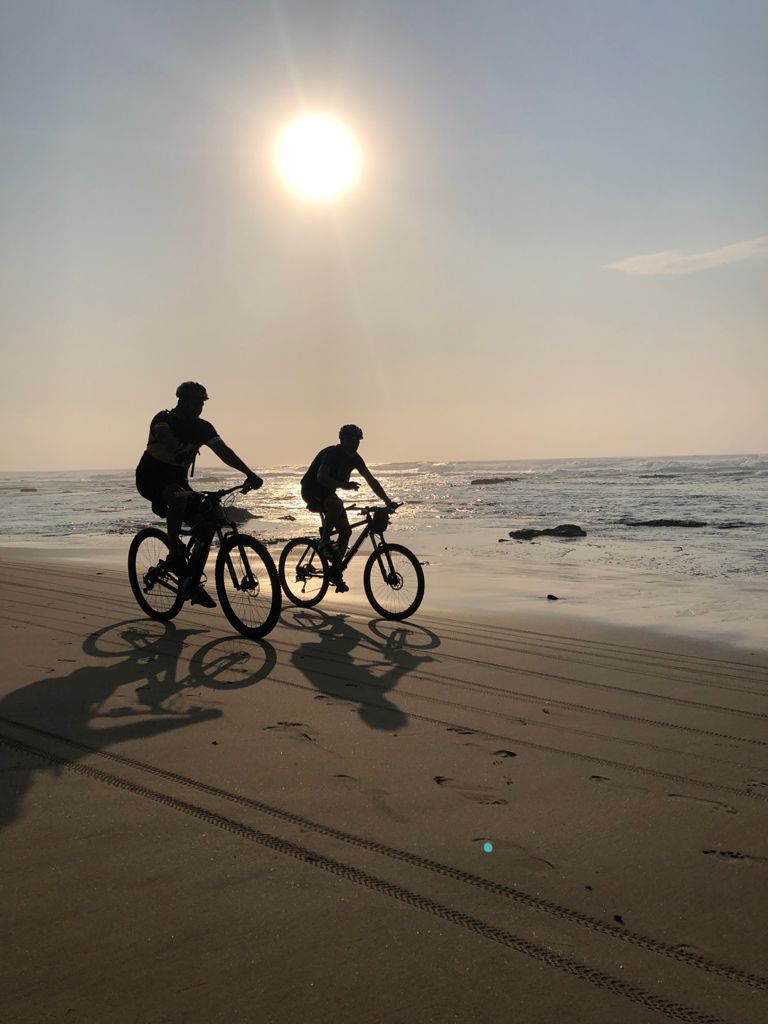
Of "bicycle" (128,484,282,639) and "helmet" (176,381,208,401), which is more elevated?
"helmet" (176,381,208,401)

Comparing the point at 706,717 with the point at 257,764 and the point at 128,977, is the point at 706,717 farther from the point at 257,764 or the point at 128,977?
the point at 128,977

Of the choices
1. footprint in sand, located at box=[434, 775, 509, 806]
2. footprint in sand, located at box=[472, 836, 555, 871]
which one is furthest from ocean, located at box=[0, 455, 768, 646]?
footprint in sand, located at box=[472, 836, 555, 871]

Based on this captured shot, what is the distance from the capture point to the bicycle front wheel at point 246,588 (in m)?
6.10

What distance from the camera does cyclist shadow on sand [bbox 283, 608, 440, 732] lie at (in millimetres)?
4348

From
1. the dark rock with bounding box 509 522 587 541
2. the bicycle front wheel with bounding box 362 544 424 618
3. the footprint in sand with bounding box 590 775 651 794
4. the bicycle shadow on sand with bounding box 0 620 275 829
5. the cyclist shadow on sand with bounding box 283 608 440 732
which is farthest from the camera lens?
the dark rock with bounding box 509 522 587 541

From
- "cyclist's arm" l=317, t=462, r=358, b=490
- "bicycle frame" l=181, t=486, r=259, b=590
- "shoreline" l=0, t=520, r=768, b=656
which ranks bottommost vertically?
"shoreline" l=0, t=520, r=768, b=656

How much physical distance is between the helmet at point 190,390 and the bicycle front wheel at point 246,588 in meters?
1.27

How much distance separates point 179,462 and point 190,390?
620 millimetres

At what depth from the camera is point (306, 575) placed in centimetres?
815

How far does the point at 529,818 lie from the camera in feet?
9.43

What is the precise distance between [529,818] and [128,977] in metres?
1.53

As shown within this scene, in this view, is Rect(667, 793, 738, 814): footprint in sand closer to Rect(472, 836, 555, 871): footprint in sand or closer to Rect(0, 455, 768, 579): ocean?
Rect(472, 836, 555, 871): footprint in sand

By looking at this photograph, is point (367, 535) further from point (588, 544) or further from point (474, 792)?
point (588, 544)

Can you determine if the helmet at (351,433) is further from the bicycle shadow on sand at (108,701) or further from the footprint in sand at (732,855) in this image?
the footprint in sand at (732,855)
